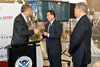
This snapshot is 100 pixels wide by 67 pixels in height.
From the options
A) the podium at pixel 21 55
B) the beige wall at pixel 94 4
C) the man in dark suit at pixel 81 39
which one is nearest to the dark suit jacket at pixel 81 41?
the man in dark suit at pixel 81 39

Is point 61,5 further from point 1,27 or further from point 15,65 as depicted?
point 15,65

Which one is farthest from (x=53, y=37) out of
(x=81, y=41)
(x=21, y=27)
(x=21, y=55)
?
(x=21, y=55)

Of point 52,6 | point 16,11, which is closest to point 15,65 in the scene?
point 16,11

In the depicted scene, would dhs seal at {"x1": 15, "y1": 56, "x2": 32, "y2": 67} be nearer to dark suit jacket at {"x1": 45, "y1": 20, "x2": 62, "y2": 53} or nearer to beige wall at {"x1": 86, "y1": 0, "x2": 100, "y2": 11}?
dark suit jacket at {"x1": 45, "y1": 20, "x2": 62, "y2": 53}

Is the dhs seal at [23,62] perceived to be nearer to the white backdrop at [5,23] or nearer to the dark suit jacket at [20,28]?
the dark suit jacket at [20,28]

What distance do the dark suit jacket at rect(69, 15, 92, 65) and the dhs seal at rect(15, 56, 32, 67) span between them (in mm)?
747

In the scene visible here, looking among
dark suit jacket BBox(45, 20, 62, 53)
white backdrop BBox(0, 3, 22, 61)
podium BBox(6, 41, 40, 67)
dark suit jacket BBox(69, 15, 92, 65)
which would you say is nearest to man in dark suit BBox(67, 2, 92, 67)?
dark suit jacket BBox(69, 15, 92, 65)

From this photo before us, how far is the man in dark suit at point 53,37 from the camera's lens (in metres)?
3.70

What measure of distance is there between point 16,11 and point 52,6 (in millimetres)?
1405

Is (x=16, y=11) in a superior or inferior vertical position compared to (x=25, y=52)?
superior

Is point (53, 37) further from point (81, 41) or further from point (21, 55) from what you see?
point (21, 55)

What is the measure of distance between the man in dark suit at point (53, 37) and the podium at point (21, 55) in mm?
944

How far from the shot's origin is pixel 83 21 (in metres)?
2.67

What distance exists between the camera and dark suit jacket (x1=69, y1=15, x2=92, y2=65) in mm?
2670
